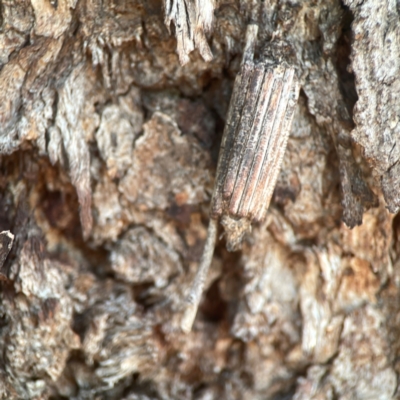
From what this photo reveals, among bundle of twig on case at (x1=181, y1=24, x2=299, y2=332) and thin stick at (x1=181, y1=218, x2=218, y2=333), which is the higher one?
bundle of twig on case at (x1=181, y1=24, x2=299, y2=332)

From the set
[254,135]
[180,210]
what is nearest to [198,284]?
[180,210]

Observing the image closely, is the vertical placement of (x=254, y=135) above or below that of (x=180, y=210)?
above

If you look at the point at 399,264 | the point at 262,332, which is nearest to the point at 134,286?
the point at 262,332

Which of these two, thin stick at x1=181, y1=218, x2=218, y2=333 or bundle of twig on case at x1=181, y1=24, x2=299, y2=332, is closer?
bundle of twig on case at x1=181, y1=24, x2=299, y2=332

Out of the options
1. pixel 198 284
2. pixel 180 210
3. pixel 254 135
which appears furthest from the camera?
pixel 180 210

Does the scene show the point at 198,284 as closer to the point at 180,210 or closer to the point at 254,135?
the point at 180,210

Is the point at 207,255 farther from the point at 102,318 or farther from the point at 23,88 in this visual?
the point at 23,88
